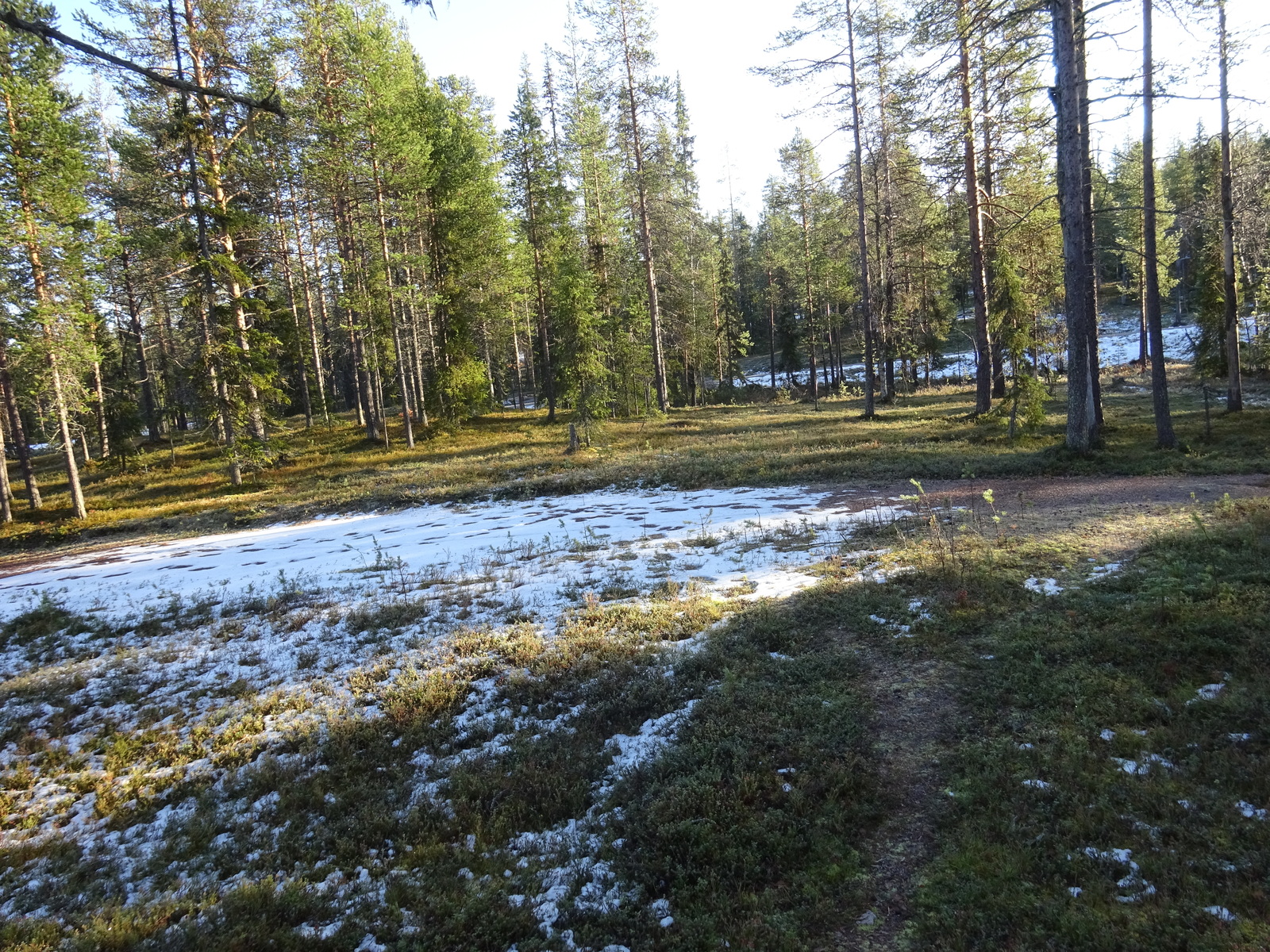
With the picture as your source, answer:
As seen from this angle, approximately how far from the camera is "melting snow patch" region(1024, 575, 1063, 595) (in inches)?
271

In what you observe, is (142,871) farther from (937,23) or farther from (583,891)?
(937,23)

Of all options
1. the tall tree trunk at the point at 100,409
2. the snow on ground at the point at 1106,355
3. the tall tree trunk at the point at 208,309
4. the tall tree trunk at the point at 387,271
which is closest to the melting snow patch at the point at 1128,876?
the tall tree trunk at the point at 208,309

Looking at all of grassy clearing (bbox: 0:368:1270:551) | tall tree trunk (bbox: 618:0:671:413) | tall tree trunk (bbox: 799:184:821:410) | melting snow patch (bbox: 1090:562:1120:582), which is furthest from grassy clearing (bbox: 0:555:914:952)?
tall tree trunk (bbox: 799:184:821:410)

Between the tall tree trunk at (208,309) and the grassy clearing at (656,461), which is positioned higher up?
the tall tree trunk at (208,309)

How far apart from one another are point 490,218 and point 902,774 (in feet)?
101

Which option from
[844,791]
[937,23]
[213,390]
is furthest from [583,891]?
[213,390]

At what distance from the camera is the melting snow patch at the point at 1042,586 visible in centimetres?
687

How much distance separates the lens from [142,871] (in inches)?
168

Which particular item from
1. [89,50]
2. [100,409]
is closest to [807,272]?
[89,50]

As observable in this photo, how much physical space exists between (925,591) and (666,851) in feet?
15.6

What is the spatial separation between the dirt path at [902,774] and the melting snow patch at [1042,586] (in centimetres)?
200

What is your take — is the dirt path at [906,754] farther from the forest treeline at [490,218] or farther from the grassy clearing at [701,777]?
the forest treeline at [490,218]

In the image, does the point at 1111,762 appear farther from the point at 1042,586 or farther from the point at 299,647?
the point at 299,647

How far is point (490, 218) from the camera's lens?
98.8ft
